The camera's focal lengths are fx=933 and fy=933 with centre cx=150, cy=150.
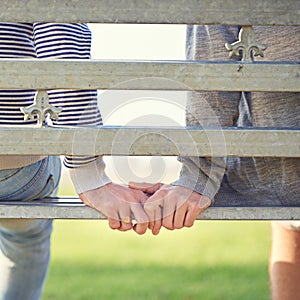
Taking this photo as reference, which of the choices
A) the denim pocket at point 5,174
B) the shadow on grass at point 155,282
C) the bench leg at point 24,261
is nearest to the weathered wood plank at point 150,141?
the denim pocket at point 5,174

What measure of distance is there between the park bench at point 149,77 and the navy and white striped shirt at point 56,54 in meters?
0.16

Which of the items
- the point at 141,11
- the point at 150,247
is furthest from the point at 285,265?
the point at 150,247

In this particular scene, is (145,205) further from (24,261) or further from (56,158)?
(24,261)

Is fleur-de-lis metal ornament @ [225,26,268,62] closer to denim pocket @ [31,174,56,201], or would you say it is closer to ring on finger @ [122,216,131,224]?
ring on finger @ [122,216,131,224]

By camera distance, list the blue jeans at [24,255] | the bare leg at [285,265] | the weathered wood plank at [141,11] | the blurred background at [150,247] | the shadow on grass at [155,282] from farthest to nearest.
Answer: the shadow on grass at [155,282] → the bare leg at [285,265] → the blue jeans at [24,255] → the blurred background at [150,247] → the weathered wood plank at [141,11]

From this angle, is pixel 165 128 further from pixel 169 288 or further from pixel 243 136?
pixel 169 288

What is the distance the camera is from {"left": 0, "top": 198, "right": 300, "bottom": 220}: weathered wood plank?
172 centimetres

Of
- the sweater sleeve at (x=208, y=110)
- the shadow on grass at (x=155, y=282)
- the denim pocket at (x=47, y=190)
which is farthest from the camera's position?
the shadow on grass at (x=155, y=282)

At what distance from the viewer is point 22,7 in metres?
1.63

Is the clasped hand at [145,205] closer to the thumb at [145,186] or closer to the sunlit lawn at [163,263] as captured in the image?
the thumb at [145,186]

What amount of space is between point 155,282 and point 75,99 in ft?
9.53

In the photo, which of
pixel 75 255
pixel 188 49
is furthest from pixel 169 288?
pixel 188 49

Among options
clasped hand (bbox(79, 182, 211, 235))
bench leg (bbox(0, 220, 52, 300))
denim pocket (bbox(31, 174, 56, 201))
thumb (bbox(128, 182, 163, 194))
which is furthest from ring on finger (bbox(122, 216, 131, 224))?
bench leg (bbox(0, 220, 52, 300))

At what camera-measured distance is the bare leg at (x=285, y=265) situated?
2535 mm
